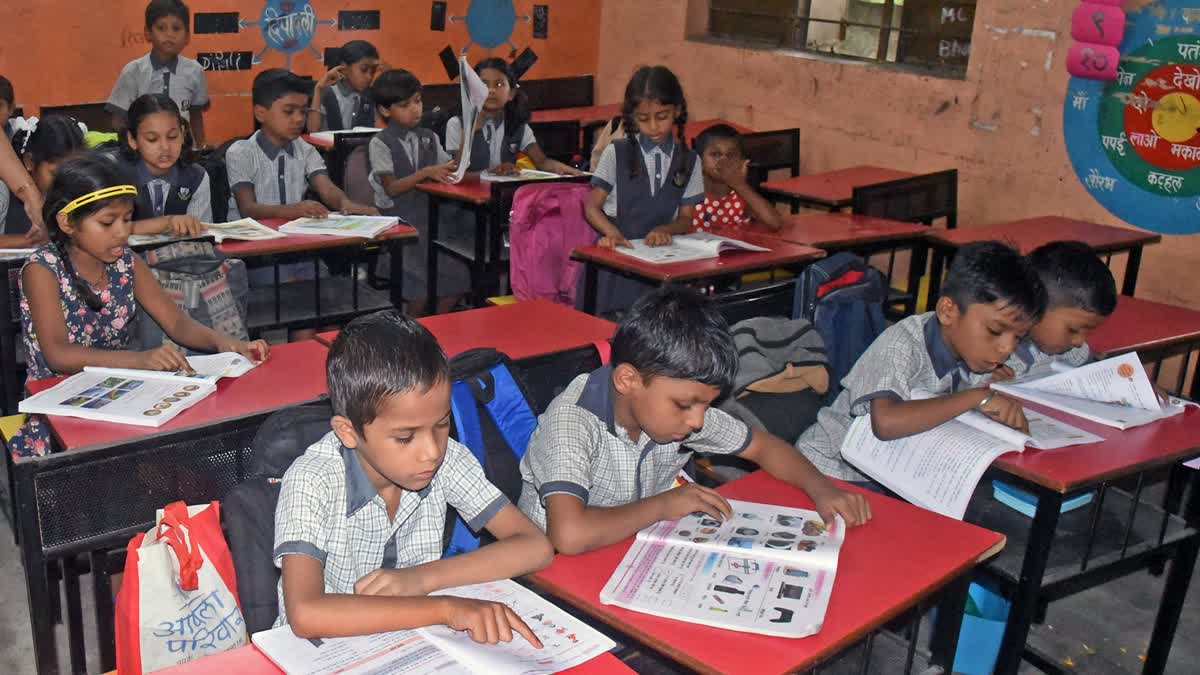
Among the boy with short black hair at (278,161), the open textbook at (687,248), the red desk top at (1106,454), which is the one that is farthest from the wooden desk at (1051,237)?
the boy with short black hair at (278,161)

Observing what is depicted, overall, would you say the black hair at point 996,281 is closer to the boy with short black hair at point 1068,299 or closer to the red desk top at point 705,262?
the boy with short black hair at point 1068,299

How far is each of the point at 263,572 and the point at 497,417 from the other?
51 cm

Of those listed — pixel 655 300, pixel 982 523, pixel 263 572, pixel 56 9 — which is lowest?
pixel 982 523

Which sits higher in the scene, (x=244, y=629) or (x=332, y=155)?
(x=332, y=155)

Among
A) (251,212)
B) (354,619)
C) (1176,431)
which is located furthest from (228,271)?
(1176,431)

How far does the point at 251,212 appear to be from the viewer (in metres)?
3.84

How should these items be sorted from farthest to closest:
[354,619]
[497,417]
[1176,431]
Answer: [1176,431]
[497,417]
[354,619]

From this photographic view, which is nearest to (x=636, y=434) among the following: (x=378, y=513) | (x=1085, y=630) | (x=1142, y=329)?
(x=378, y=513)

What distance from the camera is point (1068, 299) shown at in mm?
2580

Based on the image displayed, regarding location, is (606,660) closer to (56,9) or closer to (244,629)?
(244,629)

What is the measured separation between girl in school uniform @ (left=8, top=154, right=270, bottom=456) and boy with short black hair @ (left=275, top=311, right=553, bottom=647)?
91cm

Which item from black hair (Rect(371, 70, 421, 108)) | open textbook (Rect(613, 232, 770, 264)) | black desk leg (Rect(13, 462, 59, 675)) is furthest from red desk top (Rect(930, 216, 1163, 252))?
black desk leg (Rect(13, 462, 59, 675))

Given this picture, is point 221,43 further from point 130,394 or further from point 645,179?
point 130,394

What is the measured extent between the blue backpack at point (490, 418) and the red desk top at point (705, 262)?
1393mm
